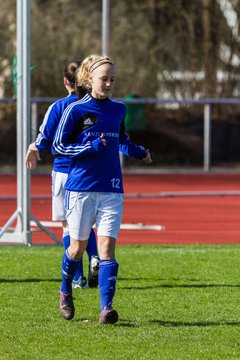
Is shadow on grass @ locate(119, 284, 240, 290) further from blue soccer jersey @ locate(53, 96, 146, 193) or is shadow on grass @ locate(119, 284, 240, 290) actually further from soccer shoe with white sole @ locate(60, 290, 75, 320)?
blue soccer jersey @ locate(53, 96, 146, 193)

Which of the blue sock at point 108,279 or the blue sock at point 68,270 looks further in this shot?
the blue sock at point 68,270

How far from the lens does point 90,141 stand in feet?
26.3

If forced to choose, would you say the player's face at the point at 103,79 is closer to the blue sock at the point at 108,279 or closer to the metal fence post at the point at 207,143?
the blue sock at the point at 108,279

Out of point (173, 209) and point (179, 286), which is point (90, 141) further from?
point (173, 209)

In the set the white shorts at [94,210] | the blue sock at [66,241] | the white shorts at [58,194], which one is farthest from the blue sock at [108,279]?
the white shorts at [58,194]

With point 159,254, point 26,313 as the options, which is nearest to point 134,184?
point 159,254

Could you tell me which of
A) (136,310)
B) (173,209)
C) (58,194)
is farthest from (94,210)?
(173,209)

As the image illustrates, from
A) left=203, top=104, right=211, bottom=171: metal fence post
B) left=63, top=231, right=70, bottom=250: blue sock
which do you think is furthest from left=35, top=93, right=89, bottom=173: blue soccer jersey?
left=203, top=104, right=211, bottom=171: metal fence post

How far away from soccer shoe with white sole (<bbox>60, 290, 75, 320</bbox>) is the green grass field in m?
0.05

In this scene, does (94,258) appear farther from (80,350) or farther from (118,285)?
(80,350)

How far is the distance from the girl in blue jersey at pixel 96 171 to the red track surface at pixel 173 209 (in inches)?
234

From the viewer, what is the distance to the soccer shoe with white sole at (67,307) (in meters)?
8.30

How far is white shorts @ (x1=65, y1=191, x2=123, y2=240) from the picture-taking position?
8.09 m

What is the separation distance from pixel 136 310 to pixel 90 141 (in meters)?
1.56
